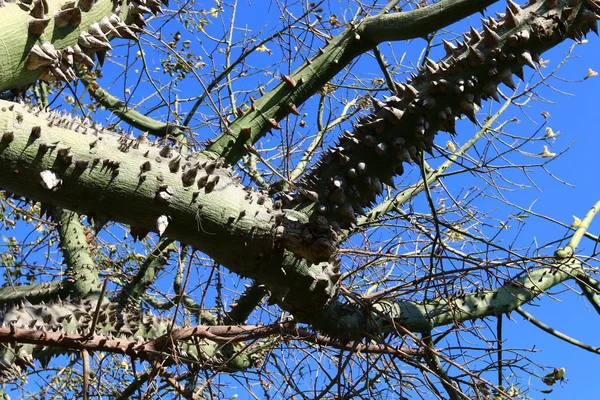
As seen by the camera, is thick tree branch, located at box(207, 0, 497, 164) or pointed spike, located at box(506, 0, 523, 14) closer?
pointed spike, located at box(506, 0, 523, 14)

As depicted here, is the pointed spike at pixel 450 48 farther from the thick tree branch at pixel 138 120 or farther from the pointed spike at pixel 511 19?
the thick tree branch at pixel 138 120

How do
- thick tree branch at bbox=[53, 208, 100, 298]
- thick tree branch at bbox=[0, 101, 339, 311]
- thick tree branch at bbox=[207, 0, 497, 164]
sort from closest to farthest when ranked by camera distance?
thick tree branch at bbox=[0, 101, 339, 311], thick tree branch at bbox=[207, 0, 497, 164], thick tree branch at bbox=[53, 208, 100, 298]

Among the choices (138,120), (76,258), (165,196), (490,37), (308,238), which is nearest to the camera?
(165,196)

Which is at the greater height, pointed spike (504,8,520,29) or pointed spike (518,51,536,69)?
pointed spike (504,8,520,29)

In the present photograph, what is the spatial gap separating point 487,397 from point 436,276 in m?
0.70

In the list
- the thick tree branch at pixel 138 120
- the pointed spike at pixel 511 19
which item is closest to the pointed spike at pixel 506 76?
the pointed spike at pixel 511 19

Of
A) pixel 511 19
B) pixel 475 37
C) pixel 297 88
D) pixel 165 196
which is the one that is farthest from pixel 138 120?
pixel 511 19

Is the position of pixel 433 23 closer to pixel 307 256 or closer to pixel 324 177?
pixel 324 177

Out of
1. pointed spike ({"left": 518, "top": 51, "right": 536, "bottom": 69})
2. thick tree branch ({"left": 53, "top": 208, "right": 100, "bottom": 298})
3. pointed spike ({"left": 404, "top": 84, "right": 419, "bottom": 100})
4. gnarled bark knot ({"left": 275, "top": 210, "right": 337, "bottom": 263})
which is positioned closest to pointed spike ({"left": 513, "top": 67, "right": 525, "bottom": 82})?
pointed spike ({"left": 518, "top": 51, "right": 536, "bottom": 69})

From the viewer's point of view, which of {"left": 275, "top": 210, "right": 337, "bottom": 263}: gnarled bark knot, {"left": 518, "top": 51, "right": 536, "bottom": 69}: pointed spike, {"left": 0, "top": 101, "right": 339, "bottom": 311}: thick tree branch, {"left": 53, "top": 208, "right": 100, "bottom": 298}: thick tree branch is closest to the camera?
{"left": 0, "top": 101, "right": 339, "bottom": 311}: thick tree branch

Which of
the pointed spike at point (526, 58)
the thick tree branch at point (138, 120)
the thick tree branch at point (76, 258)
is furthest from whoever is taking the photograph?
the thick tree branch at point (76, 258)

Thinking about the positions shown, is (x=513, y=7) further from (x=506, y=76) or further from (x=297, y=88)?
→ (x=297, y=88)

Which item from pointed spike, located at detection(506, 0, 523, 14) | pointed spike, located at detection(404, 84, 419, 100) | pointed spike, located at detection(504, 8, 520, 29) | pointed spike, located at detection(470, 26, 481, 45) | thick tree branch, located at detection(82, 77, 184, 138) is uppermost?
thick tree branch, located at detection(82, 77, 184, 138)

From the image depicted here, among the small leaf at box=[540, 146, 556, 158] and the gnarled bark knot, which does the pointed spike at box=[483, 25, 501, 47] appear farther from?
the small leaf at box=[540, 146, 556, 158]
